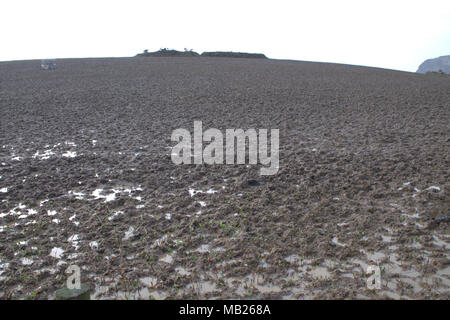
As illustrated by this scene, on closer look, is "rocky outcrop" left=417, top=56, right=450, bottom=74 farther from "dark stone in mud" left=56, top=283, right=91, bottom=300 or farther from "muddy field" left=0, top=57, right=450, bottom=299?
"dark stone in mud" left=56, top=283, right=91, bottom=300

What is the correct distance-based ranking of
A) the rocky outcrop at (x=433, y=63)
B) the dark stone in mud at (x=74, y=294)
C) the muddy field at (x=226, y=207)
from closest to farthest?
1. the dark stone in mud at (x=74, y=294)
2. the muddy field at (x=226, y=207)
3. the rocky outcrop at (x=433, y=63)

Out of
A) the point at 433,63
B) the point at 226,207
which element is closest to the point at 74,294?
the point at 226,207

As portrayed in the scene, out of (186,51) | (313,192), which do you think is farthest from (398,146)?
(186,51)

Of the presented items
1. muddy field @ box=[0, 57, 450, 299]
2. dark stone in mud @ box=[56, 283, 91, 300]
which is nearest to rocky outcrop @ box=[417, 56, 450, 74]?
muddy field @ box=[0, 57, 450, 299]

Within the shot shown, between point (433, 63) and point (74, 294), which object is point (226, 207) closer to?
point (74, 294)

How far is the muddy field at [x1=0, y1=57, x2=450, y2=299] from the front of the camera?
3738 mm

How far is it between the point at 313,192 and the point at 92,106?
9.38 meters

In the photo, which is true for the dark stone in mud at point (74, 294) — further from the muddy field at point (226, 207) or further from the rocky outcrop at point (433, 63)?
the rocky outcrop at point (433, 63)

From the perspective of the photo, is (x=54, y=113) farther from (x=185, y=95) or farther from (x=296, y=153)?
(x=296, y=153)

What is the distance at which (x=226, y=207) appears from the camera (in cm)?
538

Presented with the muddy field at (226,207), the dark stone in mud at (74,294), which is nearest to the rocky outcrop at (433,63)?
the muddy field at (226,207)

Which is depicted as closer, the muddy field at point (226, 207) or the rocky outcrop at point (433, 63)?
the muddy field at point (226, 207)

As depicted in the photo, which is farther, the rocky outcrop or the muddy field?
the rocky outcrop

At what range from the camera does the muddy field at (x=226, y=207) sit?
3738 mm
